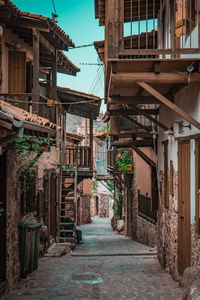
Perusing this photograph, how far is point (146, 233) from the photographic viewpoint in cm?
1627

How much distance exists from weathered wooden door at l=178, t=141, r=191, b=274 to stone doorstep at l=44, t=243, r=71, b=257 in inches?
205

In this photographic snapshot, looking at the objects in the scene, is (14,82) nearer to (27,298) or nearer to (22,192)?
(22,192)

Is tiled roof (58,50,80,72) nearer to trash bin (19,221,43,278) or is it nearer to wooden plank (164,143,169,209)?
wooden plank (164,143,169,209)

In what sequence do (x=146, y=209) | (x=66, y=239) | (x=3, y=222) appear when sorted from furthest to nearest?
(x=146, y=209) → (x=66, y=239) → (x=3, y=222)

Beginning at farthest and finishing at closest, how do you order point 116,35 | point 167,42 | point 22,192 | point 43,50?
point 43,50
point 22,192
point 167,42
point 116,35

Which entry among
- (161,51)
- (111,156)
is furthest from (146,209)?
(161,51)

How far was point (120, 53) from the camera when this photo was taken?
623 centimetres

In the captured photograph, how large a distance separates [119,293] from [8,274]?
6.81 ft

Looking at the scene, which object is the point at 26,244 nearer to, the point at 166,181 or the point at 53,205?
the point at 166,181

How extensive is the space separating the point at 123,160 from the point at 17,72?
9.66 metres

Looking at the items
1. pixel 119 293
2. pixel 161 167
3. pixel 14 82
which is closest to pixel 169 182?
pixel 161 167

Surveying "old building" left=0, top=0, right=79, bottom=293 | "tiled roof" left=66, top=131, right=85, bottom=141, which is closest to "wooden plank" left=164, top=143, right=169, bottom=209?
"old building" left=0, top=0, right=79, bottom=293

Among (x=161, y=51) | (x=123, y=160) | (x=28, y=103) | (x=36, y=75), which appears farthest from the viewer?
(x=123, y=160)

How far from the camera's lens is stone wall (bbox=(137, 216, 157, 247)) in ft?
48.5
